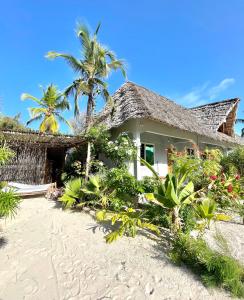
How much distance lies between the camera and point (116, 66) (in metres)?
11.8

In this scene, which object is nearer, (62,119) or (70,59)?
(70,59)

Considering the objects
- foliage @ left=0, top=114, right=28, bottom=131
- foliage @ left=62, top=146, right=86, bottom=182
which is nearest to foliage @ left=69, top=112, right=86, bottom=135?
foliage @ left=62, top=146, right=86, bottom=182

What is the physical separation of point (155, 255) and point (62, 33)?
378 inches

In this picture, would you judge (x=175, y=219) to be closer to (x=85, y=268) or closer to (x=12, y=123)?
(x=85, y=268)

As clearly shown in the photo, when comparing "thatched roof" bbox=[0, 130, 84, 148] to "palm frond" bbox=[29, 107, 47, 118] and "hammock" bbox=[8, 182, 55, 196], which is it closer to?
"hammock" bbox=[8, 182, 55, 196]

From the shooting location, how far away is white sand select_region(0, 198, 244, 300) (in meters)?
3.43

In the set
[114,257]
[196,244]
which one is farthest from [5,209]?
[196,244]

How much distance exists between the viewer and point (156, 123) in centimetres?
1055

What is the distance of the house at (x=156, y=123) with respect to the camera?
369 inches

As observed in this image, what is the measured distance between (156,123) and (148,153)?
206cm

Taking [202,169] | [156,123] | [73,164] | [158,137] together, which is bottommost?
[202,169]

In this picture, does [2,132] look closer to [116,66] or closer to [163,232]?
[116,66]

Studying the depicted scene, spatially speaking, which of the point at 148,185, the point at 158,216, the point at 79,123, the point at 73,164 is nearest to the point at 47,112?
the point at 73,164

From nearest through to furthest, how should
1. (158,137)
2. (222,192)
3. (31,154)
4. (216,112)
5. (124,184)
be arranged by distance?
(124,184), (222,192), (31,154), (158,137), (216,112)
